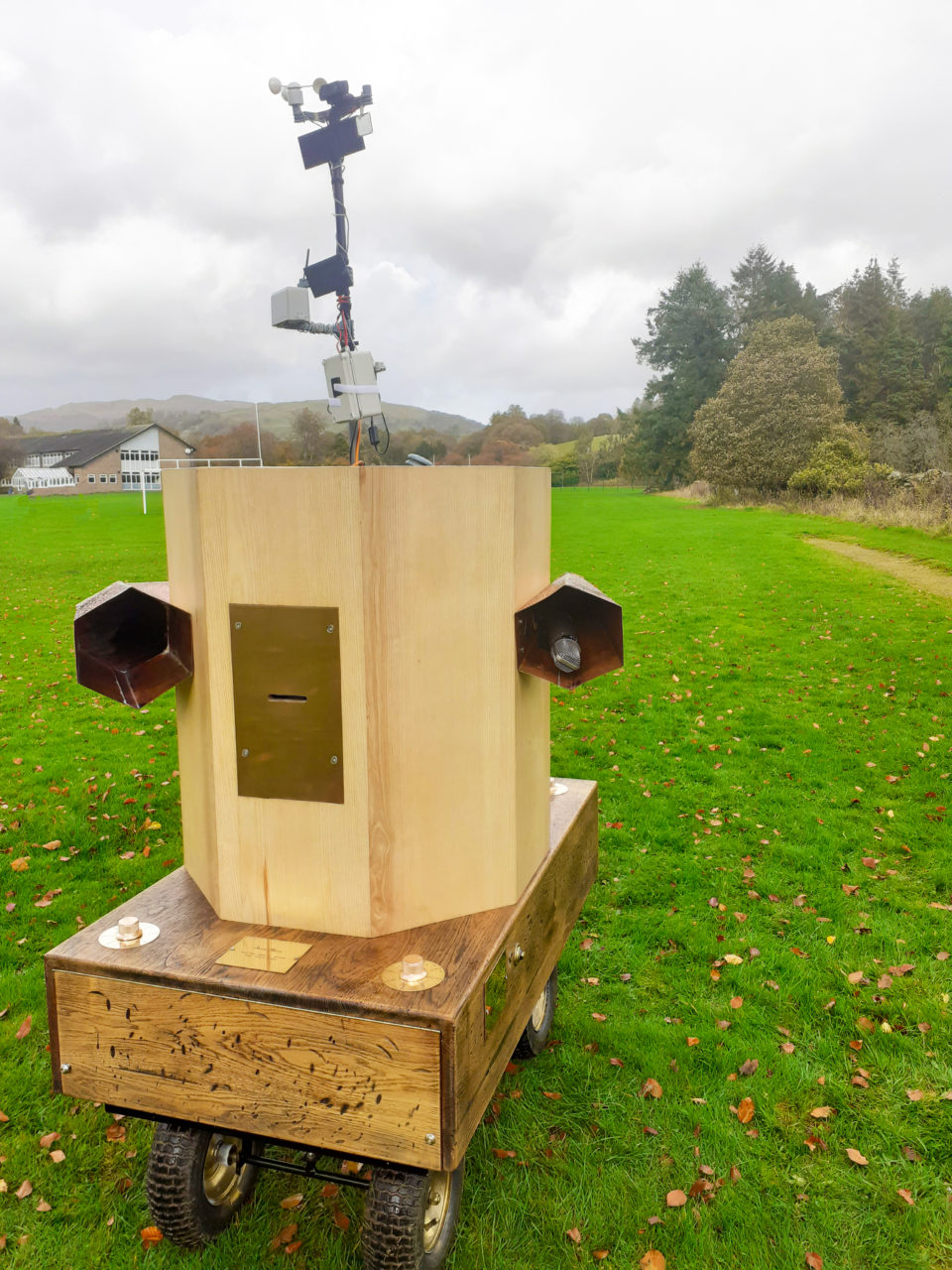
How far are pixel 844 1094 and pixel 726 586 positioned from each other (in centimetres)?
1127

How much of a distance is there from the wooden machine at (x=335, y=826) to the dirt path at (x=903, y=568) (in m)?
11.5

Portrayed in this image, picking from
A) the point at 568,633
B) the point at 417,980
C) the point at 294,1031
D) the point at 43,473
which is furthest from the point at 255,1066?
the point at 43,473

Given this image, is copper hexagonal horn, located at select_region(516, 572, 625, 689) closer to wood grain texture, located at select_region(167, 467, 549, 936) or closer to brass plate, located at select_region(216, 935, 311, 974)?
wood grain texture, located at select_region(167, 467, 549, 936)

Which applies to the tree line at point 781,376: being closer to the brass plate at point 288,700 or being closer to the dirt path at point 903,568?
the dirt path at point 903,568

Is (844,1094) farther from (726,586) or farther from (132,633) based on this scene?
(726,586)

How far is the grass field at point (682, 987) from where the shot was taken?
246 centimetres

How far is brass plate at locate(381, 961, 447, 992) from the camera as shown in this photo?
73.8 inches

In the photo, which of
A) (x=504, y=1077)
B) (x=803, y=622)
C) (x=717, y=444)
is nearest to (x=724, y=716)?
(x=803, y=622)

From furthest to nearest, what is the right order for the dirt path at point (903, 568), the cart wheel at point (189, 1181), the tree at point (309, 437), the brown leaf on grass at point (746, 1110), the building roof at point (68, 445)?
the building roof at point (68, 445), the dirt path at point (903, 568), the brown leaf on grass at point (746, 1110), the tree at point (309, 437), the cart wheel at point (189, 1181)

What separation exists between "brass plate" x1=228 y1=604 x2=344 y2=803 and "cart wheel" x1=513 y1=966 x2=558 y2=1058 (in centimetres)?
150

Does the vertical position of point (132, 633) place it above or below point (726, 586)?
above

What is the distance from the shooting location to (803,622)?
11.0 metres

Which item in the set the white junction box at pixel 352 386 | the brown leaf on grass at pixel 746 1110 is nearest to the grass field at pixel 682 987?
the brown leaf on grass at pixel 746 1110

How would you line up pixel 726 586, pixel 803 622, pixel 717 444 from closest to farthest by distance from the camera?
pixel 803 622
pixel 726 586
pixel 717 444
